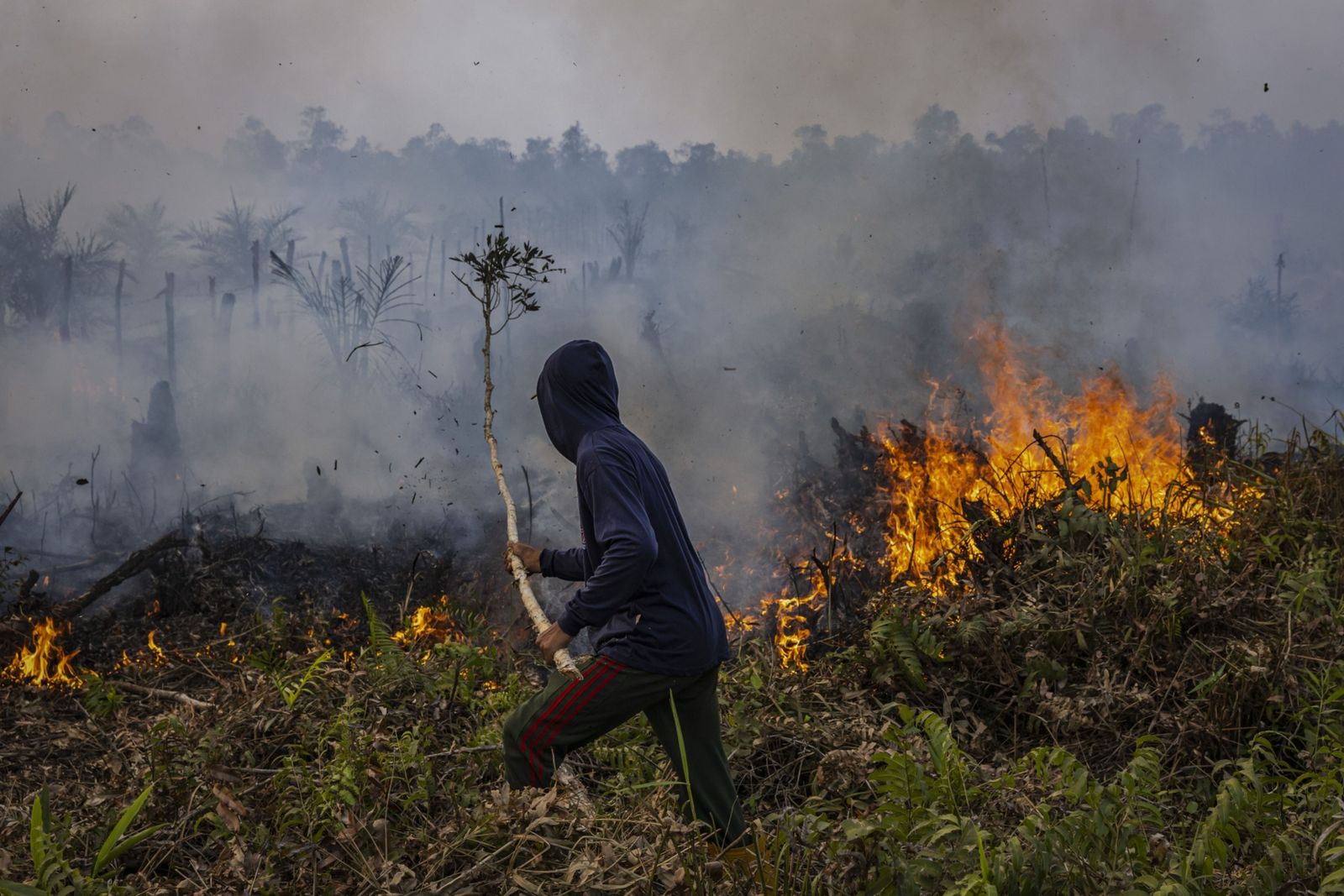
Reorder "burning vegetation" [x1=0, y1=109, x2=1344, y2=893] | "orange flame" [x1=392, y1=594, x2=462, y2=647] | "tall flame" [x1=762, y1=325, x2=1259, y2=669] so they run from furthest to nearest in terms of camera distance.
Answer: "orange flame" [x1=392, y1=594, x2=462, y2=647], "tall flame" [x1=762, y1=325, x2=1259, y2=669], "burning vegetation" [x1=0, y1=109, x2=1344, y2=893]

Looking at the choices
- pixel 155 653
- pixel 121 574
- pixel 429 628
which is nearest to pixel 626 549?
pixel 429 628

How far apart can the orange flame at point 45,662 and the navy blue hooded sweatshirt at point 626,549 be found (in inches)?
207

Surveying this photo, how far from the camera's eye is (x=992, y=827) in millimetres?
2949

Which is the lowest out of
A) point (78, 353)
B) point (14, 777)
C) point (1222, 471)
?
point (14, 777)

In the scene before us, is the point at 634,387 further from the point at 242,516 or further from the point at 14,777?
the point at 14,777

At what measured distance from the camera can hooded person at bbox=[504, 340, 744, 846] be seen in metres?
3.07

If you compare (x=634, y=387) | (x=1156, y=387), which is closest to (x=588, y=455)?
(x=634, y=387)

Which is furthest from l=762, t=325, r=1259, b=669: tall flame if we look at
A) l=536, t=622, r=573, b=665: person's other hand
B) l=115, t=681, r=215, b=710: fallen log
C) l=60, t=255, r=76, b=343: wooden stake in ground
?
l=60, t=255, r=76, b=343: wooden stake in ground

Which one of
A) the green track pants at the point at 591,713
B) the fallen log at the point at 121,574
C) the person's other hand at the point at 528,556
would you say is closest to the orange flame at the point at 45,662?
the fallen log at the point at 121,574

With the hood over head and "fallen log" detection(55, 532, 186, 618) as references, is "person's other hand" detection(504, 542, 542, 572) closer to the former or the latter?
the hood over head

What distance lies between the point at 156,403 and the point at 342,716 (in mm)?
6507

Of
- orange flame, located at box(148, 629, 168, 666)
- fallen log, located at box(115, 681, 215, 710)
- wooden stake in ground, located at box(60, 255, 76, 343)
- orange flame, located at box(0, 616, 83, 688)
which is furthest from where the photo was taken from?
wooden stake in ground, located at box(60, 255, 76, 343)

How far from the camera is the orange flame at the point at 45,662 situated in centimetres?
663

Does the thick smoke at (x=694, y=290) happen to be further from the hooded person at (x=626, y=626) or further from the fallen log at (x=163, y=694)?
the hooded person at (x=626, y=626)
